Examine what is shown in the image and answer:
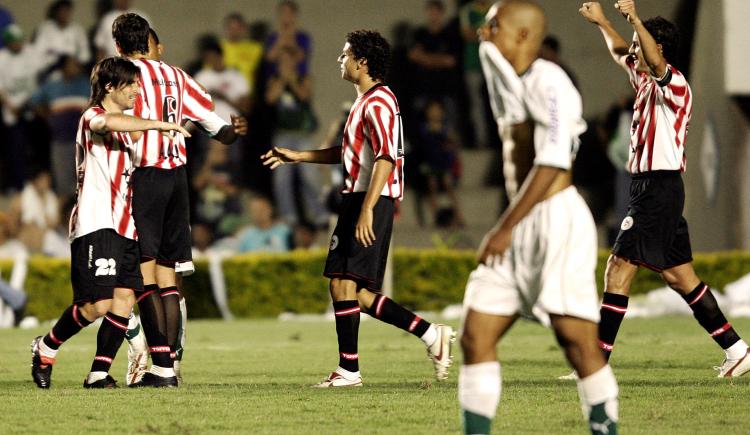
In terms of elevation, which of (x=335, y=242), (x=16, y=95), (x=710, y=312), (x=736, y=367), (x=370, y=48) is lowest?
(x=736, y=367)

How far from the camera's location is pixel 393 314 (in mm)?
8984

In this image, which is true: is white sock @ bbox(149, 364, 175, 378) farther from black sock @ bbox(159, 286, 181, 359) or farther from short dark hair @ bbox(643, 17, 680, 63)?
short dark hair @ bbox(643, 17, 680, 63)

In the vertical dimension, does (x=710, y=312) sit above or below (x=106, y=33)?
below

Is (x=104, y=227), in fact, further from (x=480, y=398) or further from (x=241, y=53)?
(x=241, y=53)

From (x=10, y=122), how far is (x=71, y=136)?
982mm

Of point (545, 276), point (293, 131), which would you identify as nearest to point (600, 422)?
point (545, 276)

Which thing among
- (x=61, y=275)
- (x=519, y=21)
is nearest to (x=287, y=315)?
(x=61, y=275)

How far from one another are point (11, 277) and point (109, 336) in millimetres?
9320

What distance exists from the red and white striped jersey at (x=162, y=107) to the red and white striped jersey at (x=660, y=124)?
9.33 feet

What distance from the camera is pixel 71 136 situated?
19.8m

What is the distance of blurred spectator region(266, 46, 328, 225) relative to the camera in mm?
19625

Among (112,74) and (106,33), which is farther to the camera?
(106,33)

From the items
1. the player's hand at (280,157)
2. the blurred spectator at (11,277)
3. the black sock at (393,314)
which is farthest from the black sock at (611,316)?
the blurred spectator at (11,277)

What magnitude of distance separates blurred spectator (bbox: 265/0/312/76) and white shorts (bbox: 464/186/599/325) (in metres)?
14.2
